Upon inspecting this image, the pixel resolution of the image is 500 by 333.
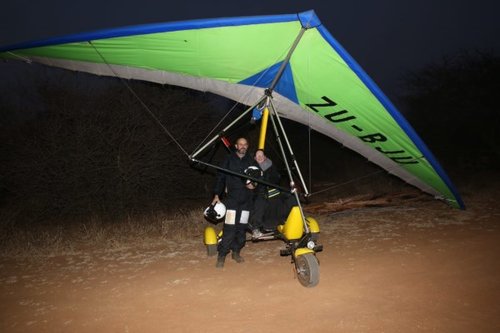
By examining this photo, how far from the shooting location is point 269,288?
3.95 metres

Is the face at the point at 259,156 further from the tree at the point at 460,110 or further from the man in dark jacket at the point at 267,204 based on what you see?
the tree at the point at 460,110

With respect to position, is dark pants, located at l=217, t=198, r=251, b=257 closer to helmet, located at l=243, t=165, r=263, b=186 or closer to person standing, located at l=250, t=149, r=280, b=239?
person standing, located at l=250, t=149, r=280, b=239

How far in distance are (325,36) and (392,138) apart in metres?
1.96

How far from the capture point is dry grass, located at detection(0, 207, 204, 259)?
5.76 meters

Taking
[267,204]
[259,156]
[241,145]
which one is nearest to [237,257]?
[267,204]

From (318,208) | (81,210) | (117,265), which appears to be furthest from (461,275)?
(81,210)

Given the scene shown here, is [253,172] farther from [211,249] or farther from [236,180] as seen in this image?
[211,249]

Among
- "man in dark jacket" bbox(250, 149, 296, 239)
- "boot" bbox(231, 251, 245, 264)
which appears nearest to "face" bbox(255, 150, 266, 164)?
"man in dark jacket" bbox(250, 149, 296, 239)

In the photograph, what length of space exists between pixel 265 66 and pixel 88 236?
447 cm

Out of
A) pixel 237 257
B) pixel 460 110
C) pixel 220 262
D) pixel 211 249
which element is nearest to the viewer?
pixel 220 262

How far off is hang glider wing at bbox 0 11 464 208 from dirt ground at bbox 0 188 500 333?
1.37 meters

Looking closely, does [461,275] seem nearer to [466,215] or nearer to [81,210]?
[466,215]

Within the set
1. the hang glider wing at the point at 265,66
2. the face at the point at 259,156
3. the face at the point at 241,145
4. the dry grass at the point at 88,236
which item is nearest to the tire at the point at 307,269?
the face at the point at 259,156

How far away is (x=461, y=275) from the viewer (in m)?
3.99
